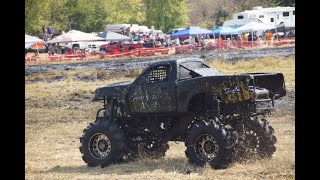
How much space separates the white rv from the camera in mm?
48203

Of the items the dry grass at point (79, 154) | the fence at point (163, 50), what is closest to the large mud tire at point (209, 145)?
the dry grass at point (79, 154)

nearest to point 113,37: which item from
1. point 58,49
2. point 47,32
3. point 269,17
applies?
point 58,49

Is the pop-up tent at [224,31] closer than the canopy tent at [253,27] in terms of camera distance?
No

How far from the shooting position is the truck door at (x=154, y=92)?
11.1 m

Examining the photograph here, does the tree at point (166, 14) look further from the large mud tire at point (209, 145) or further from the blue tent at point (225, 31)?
the large mud tire at point (209, 145)

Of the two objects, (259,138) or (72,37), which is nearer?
(259,138)

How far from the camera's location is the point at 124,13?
191 ft

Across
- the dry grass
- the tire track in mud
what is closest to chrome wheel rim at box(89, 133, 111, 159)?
the dry grass

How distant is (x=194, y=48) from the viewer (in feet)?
139

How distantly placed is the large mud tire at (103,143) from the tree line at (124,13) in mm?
25623

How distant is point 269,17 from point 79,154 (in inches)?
1639

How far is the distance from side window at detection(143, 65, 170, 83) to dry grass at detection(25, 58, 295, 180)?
4.85 feet

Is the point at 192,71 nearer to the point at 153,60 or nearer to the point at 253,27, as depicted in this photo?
the point at 153,60
